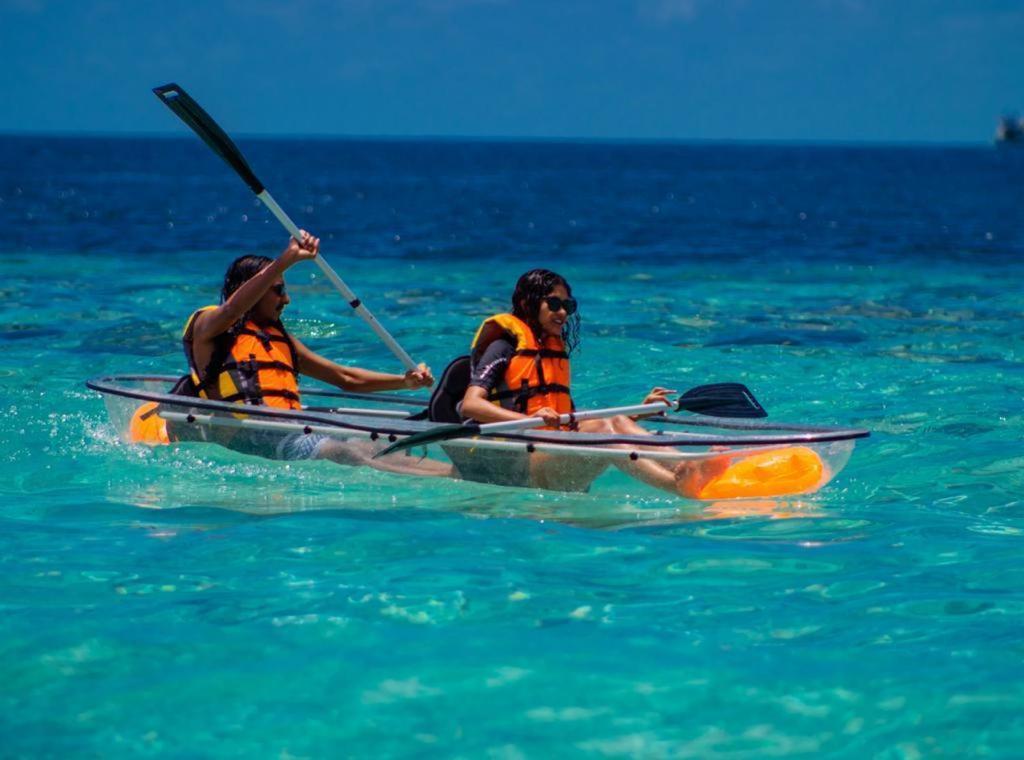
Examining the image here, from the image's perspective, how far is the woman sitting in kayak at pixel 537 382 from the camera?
7.44 m

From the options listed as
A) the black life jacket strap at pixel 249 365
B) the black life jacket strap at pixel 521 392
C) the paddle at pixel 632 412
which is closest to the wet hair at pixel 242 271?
the black life jacket strap at pixel 249 365

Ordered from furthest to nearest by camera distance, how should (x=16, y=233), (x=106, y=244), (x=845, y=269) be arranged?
1. (x=16, y=233)
2. (x=106, y=244)
3. (x=845, y=269)

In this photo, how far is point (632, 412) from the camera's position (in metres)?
7.39

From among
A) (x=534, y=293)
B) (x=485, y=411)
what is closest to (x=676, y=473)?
(x=485, y=411)

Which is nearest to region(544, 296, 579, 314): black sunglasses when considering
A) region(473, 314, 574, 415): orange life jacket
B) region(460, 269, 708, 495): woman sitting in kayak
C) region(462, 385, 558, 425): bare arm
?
region(460, 269, 708, 495): woman sitting in kayak

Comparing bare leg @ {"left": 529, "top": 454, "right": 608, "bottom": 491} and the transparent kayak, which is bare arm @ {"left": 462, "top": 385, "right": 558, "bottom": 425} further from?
bare leg @ {"left": 529, "top": 454, "right": 608, "bottom": 491}

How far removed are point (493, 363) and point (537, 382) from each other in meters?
0.27

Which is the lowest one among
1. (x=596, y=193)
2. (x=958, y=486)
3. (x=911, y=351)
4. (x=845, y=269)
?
(x=958, y=486)

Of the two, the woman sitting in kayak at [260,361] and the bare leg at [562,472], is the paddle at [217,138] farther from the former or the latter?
the bare leg at [562,472]

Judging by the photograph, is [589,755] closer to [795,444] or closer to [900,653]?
[900,653]

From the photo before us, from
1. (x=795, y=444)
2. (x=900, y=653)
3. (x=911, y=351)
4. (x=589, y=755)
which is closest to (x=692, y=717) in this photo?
(x=589, y=755)

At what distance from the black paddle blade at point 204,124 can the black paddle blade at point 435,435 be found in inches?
85.9

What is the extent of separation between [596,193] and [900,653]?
Result: 57.3 metres

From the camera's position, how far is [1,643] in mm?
5516
